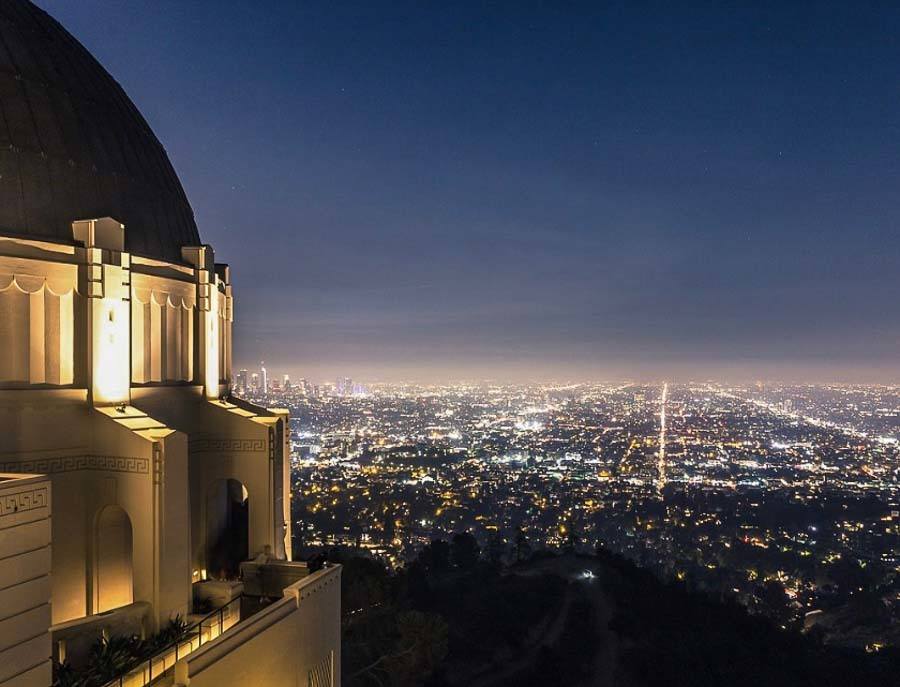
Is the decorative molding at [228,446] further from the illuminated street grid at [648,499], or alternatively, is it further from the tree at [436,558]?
the illuminated street grid at [648,499]

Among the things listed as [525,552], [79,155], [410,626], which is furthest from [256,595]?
[525,552]

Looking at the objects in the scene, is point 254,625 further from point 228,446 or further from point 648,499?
point 648,499

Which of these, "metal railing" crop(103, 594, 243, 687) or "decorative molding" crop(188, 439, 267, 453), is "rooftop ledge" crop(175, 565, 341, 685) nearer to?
"metal railing" crop(103, 594, 243, 687)

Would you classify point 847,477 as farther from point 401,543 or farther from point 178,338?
point 178,338

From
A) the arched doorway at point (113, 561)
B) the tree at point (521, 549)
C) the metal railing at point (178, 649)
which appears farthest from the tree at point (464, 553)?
the arched doorway at point (113, 561)

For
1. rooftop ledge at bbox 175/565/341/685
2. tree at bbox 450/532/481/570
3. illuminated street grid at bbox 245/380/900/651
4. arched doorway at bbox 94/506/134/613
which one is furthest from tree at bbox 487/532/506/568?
arched doorway at bbox 94/506/134/613

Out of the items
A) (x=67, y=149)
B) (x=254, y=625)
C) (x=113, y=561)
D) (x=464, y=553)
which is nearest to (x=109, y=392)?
(x=113, y=561)
